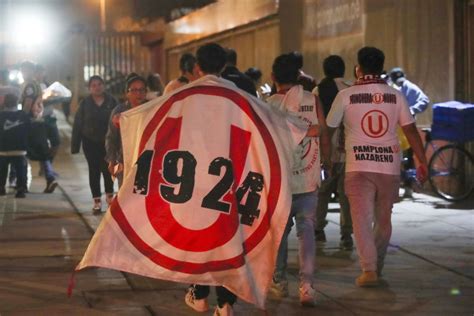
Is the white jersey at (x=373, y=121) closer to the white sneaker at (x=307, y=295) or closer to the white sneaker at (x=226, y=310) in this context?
the white sneaker at (x=307, y=295)

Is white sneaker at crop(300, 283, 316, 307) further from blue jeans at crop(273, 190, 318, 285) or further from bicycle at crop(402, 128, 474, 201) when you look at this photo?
bicycle at crop(402, 128, 474, 201)

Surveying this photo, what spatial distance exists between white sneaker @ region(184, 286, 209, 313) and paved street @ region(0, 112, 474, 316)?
95mm

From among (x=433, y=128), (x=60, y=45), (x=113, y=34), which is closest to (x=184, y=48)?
(x=113, y=34)

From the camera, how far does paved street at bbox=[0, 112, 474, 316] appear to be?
733 centimetres

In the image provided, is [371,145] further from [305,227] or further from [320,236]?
[320,236]

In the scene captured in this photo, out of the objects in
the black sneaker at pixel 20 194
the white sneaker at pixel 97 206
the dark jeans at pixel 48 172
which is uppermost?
the dark jeans at pixel 48 172

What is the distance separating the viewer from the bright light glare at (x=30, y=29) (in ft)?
134

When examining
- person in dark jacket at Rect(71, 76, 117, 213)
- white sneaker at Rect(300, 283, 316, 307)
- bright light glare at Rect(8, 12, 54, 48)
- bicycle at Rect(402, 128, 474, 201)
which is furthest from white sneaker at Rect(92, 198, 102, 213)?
bright light glare at Rect(8, 12, 54, 48)

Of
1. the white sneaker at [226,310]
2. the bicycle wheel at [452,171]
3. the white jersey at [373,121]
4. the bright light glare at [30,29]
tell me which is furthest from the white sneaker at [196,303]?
the bright light glare at [30,29]

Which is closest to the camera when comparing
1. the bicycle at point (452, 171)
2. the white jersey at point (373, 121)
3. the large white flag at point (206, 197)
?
the large white flag at point (206, 197)

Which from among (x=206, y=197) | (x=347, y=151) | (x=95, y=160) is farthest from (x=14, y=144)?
(x=206, y=197)

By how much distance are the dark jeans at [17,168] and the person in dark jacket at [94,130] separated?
212cm

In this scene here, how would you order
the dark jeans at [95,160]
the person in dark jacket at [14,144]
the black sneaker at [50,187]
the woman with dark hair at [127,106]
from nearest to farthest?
the woman with dark hair at [127,106]
the dark jeans at [95,160]
the person in dark jacket at [14,144]
the black sneaker at [50,187]

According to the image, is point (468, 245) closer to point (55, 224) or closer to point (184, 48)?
point (55, 224)
